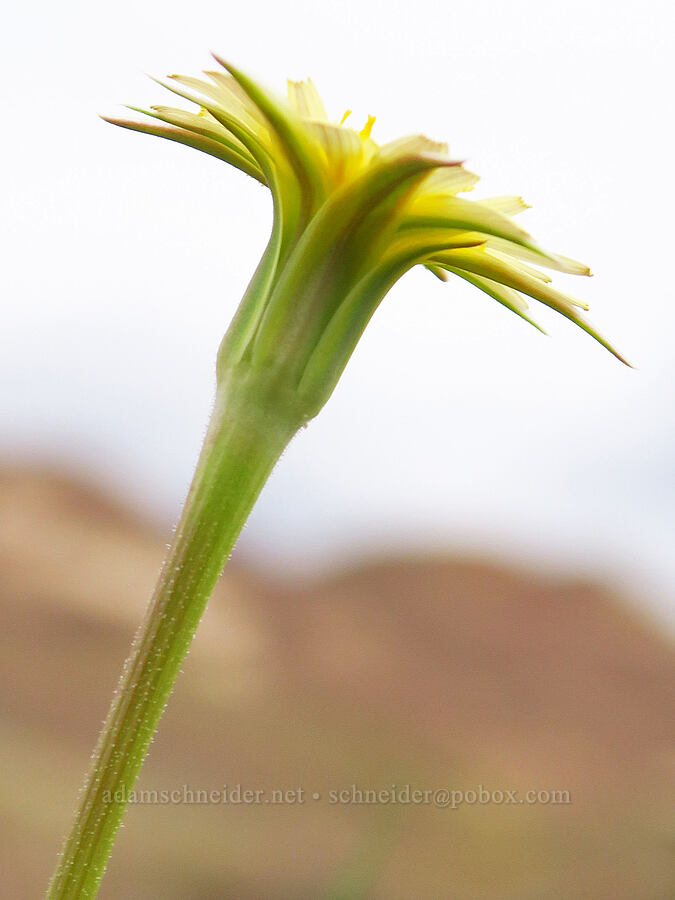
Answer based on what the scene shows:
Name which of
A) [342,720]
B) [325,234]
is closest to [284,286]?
[325,234]

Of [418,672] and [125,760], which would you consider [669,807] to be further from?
[125,760]

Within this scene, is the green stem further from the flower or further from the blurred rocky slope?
the blurred rocky slope

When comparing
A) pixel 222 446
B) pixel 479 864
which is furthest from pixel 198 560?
pixel 479 864

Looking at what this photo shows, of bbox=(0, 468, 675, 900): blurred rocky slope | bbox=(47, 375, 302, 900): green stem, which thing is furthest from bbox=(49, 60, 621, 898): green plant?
bbox=(0, 468, 675, 900): blurred rocky slope

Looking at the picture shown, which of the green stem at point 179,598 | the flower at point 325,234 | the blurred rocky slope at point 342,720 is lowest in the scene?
the green stem at point 179,598

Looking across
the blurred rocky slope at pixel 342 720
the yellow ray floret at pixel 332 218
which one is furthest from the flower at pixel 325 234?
the blurred rocky slope at pixel 342 720

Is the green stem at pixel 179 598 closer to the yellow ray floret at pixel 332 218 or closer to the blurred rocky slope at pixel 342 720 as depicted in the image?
the yellow ray floret at pixel 332 218
